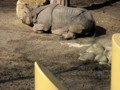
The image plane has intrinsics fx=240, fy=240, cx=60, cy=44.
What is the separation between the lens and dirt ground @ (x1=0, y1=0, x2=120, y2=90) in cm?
366

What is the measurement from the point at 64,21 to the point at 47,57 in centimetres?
149

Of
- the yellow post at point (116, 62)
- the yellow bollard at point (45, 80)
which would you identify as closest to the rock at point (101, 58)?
the yellow post at point (116, 62)

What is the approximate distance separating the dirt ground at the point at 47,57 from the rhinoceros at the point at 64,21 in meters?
0.17

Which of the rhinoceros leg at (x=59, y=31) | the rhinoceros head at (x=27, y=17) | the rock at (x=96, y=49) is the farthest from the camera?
the rhinoceros head at (x=27, y=17)

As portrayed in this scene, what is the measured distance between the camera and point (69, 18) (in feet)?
19.1

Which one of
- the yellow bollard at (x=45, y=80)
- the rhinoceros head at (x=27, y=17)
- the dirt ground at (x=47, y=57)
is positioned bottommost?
the dirt ground at (x=47, y=57)

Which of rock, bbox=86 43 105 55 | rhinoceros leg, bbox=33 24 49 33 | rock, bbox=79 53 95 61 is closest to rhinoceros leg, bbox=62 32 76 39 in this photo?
rhinoceros leg, bbox=33 24 49 33

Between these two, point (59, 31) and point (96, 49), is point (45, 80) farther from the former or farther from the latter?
point (59, 31)

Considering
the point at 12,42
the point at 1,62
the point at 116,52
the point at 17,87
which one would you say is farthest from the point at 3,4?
the point at 116,52

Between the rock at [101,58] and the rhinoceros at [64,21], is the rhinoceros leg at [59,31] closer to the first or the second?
the rhinoceros at [64,21]

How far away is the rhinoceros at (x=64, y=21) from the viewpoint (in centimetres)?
572

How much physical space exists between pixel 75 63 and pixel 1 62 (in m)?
1.34

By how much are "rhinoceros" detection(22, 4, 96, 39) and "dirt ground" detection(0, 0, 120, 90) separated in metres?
0.17

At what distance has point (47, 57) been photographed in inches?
182
